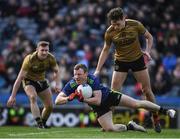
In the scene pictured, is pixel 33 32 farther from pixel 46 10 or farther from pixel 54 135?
pixel 54 135

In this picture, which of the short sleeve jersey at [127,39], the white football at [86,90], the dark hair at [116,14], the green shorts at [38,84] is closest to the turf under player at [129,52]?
the short sleeve jersey at [127,39]

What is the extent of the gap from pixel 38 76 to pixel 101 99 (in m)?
3.17

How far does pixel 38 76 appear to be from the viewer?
1784cm

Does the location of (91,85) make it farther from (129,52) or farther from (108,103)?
(129,52)

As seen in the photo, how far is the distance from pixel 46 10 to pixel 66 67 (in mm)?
4922

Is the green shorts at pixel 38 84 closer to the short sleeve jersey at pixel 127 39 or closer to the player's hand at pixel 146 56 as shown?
the short sleeve jersey at pixel 127 39

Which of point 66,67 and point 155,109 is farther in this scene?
point 66,67

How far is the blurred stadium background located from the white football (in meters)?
8.52

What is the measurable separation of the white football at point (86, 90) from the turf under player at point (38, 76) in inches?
107

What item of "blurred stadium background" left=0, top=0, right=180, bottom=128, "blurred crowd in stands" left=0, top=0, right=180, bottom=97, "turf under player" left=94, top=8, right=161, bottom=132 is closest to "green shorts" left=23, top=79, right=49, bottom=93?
"turf under player" left=94, top=8, right=161, bottom=132

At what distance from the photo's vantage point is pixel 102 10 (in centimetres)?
2820

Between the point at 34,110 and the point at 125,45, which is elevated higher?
the point at 125,45

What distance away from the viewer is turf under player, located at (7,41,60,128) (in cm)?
1728

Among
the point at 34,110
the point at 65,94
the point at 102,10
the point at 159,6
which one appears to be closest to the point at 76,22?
the point at 102,10
